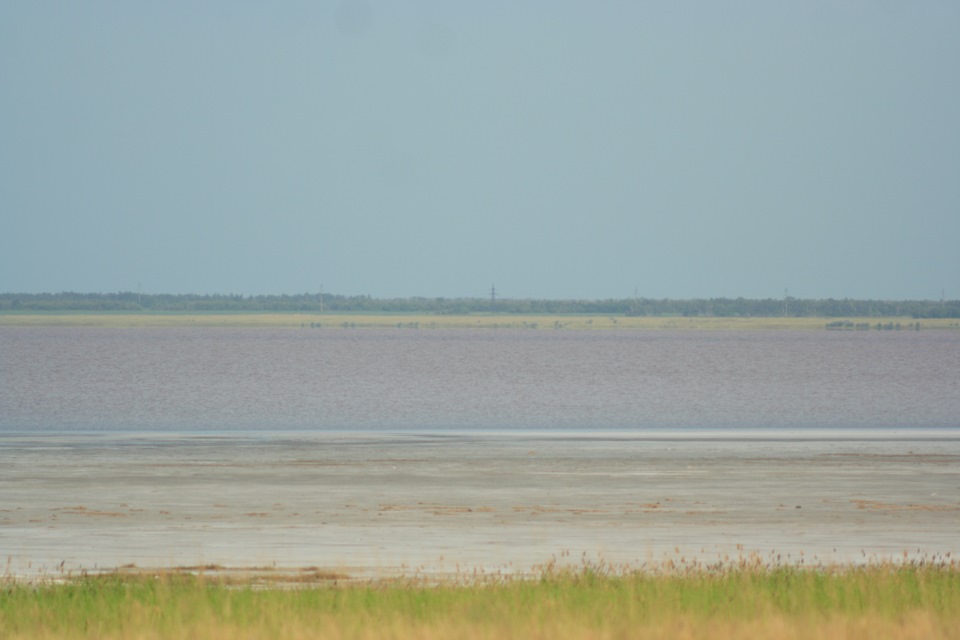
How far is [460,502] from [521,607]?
432 inches

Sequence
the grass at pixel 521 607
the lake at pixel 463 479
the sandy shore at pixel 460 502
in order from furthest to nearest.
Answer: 1. the lake at pixel 463 479
2. the sandy shore at pixel 460 502
3. the grass at pixel 521 607

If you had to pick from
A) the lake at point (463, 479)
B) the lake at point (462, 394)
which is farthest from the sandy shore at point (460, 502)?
the lake at point (462, 394)

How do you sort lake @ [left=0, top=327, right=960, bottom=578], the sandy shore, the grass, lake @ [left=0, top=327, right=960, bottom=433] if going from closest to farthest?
the grass, the sandy shore, lake @ [left=0, top=327, right=960, bottom=578], lake @ [left=0, top=327, right=960, bottom=433]

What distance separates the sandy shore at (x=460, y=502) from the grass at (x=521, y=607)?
7.80 feet

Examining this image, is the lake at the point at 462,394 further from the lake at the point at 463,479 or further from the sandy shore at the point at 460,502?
the sandy shore at the point at 460,502

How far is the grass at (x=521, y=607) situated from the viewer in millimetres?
12672

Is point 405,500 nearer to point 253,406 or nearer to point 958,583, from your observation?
point 958,583

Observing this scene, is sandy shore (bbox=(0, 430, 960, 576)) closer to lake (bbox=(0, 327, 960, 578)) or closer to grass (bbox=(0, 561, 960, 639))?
lake (bbox=(0, 327, 960, 578))

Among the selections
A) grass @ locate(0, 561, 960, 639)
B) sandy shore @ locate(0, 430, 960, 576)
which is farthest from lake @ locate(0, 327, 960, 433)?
grass @ locate(0, 561, 960, 639)

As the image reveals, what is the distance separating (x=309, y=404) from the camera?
200 feet

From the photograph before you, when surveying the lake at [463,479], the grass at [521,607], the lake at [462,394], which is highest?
the grass at [521,607]

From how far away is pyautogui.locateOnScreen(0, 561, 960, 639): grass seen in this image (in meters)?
12.7

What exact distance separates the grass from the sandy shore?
2.38 meters

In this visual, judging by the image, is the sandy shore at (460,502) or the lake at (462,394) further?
the lake at (462,394)
